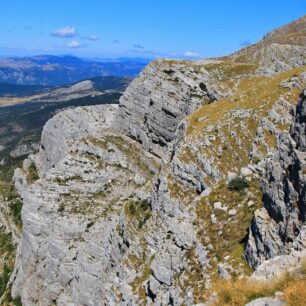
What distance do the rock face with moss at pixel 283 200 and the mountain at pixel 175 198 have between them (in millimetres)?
102

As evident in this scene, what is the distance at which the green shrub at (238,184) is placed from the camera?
4324 centimetres

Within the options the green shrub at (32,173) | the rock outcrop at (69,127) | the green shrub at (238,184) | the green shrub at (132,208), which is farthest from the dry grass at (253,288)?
the green shrub at (32,173)

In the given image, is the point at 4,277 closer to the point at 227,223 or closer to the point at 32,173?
the point at 32,173

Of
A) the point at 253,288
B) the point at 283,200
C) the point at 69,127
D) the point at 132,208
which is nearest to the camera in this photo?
the point at 253,288

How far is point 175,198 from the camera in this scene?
174 ft

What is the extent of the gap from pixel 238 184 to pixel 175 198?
35.7 ft

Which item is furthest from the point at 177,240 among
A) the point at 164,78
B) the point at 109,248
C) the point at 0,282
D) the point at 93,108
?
the point at 93,108

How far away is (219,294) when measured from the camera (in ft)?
59.2

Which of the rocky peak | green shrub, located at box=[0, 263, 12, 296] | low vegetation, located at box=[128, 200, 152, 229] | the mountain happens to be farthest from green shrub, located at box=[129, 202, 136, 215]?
green shrub, located at box=[0, 263, 12, 296]

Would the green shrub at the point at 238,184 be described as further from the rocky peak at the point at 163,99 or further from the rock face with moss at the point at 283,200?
the rocky peak at the point at 163,99

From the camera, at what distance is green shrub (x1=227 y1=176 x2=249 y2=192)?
1703 inches

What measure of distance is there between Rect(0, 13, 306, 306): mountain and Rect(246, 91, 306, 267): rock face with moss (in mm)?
102

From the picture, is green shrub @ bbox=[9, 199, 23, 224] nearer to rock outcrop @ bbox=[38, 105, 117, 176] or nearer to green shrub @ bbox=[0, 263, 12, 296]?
rock outcrop @ bbox=[38, 105, 117, 176]

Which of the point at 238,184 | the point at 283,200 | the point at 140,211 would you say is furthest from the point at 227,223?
the point at 140,211
